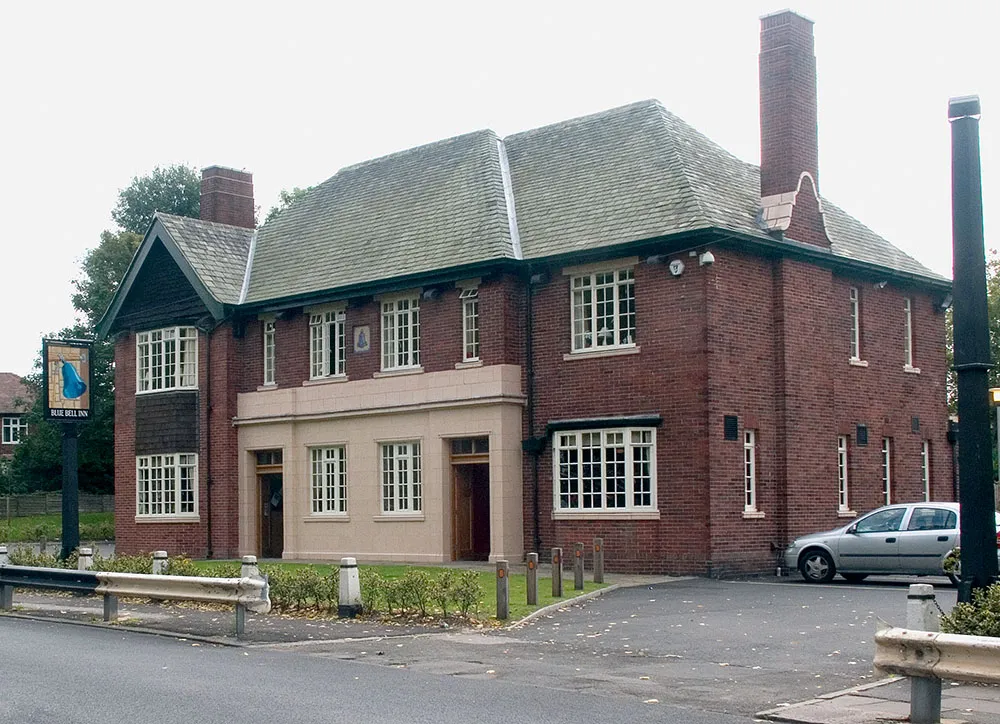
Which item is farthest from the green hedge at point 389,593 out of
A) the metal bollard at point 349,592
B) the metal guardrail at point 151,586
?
the metal guardrail at point 151,586

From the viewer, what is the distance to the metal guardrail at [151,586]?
15.7 m

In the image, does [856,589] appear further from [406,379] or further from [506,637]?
[406,379]

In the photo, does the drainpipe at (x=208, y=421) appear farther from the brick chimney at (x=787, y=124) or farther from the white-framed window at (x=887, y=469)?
the white-framed window at (x=887, y=469)

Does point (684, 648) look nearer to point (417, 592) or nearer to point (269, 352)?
point (417, 592)

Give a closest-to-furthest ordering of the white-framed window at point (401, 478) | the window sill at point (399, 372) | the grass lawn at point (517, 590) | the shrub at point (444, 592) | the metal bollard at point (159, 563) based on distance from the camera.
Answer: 1. the shrub at point (444, 592)
2. the grass lawn at point (517, 590)
3. the metal bollard at point (159, 563)
4. the window sill at point (399, 372)
5. the white-framed window at point (401, 478)

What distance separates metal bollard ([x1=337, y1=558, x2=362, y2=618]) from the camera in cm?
1780

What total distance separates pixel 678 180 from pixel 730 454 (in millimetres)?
5482

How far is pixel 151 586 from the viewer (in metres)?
16.9

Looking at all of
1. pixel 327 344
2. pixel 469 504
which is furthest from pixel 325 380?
pixel 469 504

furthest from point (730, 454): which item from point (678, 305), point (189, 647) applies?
point (189, 647)

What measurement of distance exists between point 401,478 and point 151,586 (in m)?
13.0

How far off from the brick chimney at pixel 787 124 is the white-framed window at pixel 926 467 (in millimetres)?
6809

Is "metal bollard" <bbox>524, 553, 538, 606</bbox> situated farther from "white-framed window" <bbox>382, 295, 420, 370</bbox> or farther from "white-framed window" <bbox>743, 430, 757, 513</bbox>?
"white-framed window" <bbox>382, 295, 420, 370</bbox>

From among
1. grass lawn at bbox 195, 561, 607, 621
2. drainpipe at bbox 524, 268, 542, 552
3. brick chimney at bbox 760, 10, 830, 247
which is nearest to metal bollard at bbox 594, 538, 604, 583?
grass lawn at bbox 195, 561, 607, 621
